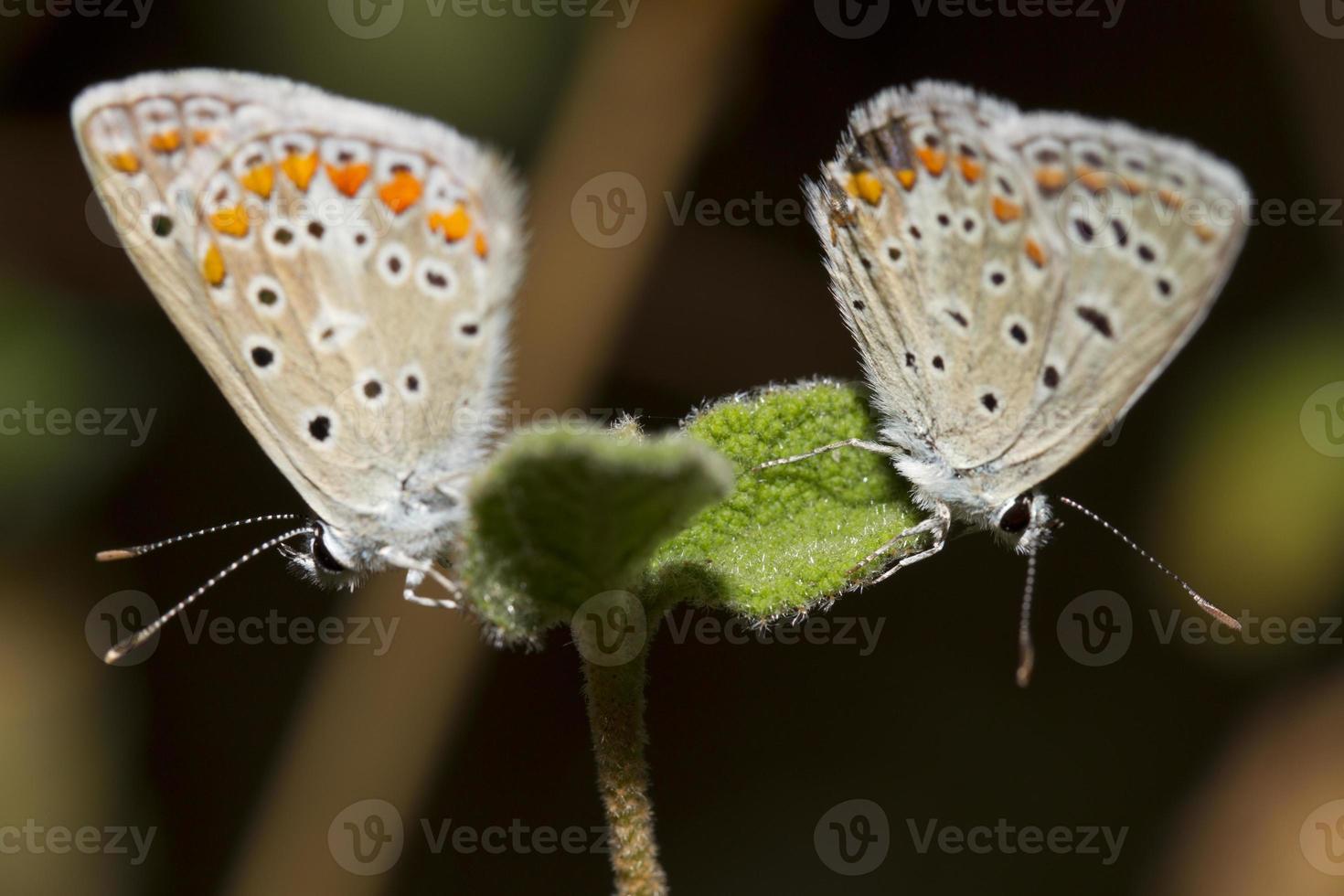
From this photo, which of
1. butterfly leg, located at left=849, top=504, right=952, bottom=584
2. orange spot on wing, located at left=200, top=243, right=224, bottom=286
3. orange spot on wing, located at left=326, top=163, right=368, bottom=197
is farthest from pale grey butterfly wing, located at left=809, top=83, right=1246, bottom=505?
orange spot on wing, located at left=200, top=243, right=224, bottom=286

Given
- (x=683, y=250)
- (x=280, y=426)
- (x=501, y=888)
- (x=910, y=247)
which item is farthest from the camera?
(x=683, y=250)

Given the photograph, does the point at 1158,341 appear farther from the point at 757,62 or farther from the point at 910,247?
the point at 757,62

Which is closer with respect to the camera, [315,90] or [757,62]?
[315,90]

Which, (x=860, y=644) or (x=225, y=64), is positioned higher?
(x=225, y=64)

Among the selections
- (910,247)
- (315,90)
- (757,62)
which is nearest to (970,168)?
(910,247)

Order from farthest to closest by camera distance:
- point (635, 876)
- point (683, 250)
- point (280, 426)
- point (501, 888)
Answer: point (683, 250), point (501, 888), point (280, 426), point (635, 876)

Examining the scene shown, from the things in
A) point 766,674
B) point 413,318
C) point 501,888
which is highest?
point 413,318

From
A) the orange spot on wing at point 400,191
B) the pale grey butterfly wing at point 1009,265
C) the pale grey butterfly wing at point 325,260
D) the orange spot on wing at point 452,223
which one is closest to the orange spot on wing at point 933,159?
the pale grey butterfly wing at point 1009,265

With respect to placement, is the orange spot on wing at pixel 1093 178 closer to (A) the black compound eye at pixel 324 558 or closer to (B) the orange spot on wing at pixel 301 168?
(B) the orange spot on wing at pixel 301 168
